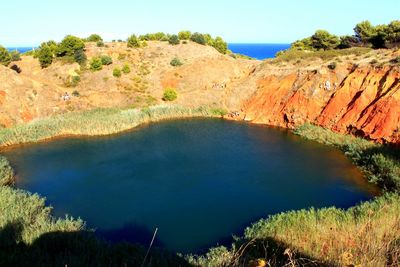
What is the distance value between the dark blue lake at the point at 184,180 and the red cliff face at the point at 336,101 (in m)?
4.00

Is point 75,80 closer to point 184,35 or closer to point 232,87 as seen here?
point 232,87

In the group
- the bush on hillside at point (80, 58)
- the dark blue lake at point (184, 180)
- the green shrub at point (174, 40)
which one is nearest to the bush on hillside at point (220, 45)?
the green shrub at point (174, 40)

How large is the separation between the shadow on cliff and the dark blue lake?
8.77ft

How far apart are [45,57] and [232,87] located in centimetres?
2746

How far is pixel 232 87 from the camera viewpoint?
48.4m

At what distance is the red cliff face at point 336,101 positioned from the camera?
2972 centimetres

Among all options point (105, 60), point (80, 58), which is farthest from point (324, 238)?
point (80, 58)

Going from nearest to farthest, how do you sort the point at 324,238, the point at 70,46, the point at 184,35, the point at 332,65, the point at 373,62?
the point at 324,238 < the point at 373,62 < the point at 332,65 < the point at 70,46 < the point at 184,35

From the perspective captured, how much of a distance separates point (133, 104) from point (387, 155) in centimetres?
3011

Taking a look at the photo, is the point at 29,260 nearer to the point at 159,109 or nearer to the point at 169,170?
the point at 169,170

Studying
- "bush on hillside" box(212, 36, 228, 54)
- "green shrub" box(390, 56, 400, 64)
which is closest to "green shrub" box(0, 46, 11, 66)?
"bush on hillside" box(212, 36, 228, 54)

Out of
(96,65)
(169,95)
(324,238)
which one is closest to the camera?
(324,238)

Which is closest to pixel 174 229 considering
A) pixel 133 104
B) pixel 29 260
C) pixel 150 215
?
pixel 150 215

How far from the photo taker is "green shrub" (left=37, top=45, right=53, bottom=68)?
51.5 m
